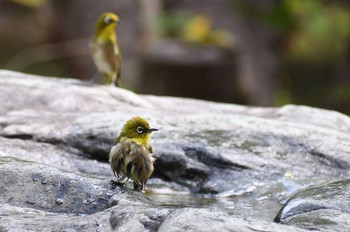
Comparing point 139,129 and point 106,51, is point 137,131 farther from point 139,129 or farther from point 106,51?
point 106,51

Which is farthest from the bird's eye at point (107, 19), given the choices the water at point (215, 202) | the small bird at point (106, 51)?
the water at point (215, 202)

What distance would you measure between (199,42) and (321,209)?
30.4 feet

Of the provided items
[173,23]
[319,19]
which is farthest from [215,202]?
[319,19]

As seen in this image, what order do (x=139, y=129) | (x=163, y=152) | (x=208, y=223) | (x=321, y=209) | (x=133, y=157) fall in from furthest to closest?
(x=163, y=152) < (x=139, y=129) < (x=133, y=157) < (x=321, y=209) < (x=208, y=223)

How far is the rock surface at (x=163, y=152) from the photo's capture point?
5172mm

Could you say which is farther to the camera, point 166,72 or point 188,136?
point 166,72

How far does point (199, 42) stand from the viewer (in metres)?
13.9

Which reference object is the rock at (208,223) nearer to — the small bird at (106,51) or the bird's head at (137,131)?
the bird's head at (137,131)

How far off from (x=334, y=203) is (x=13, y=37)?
20395mm

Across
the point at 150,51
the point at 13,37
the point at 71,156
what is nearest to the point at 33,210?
the point at 71,156

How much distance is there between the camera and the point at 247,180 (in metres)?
6.51

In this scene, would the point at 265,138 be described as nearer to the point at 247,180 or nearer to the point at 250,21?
the point at 247,180

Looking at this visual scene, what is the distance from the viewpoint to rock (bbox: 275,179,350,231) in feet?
14.7

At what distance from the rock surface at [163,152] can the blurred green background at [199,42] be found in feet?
19.5
